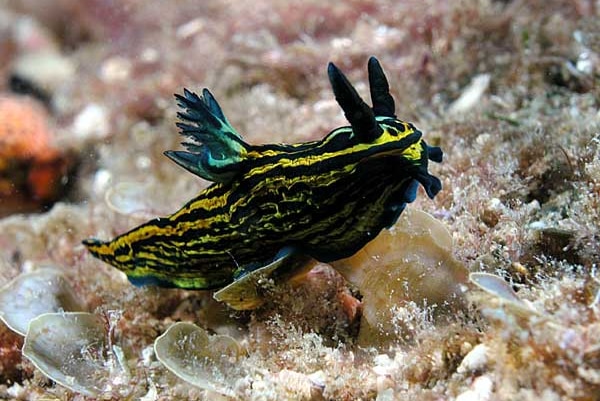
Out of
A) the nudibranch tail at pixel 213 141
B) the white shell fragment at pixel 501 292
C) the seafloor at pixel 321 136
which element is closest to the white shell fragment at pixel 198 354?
the seafloor at pixel 321 136

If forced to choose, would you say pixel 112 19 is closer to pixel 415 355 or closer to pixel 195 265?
pixel 195 265

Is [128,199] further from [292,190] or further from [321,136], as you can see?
[292,190]

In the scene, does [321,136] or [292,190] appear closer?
[292,190]

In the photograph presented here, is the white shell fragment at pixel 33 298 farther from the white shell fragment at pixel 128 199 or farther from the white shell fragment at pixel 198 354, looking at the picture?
the white shell fragment at pixel 198 354

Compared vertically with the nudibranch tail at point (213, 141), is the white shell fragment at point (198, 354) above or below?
below

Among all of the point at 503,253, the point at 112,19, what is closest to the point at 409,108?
the point at 503,253

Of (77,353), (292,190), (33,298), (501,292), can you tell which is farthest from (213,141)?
(33,298)
